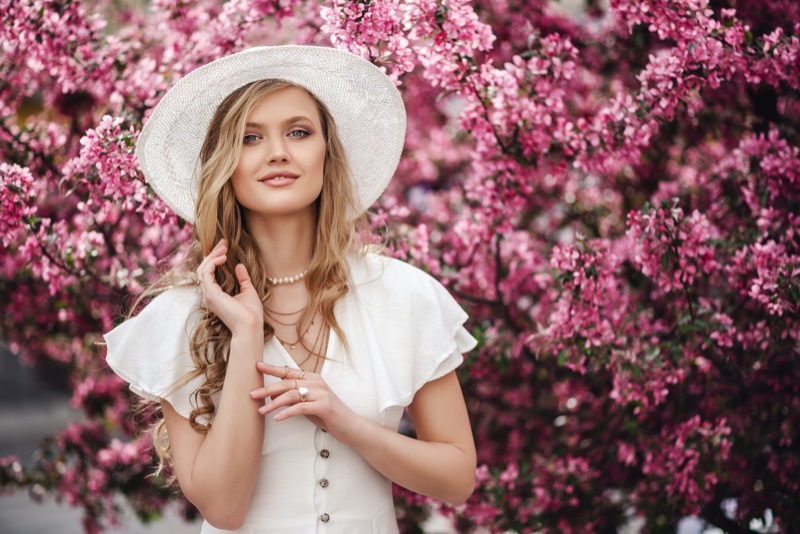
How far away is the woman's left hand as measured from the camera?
1752 mm

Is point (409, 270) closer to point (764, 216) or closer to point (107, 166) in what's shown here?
point (107, 166)

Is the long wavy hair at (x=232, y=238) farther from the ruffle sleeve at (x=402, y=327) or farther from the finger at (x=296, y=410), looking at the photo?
the finger at (x=296, y=410)

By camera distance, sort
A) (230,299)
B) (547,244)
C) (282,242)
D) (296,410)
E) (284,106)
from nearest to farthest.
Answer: (296,410) → (230,299) → (284,106) → (282,242) → (547,244)

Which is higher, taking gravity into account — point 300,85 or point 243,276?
point 300,85

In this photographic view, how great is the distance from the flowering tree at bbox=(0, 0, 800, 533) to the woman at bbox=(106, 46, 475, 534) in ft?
1.24

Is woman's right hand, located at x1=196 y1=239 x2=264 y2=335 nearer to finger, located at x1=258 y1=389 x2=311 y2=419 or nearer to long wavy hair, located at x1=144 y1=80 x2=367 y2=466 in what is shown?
long wavy hair, located at x1=144 y1=80 x2=367 y2=466

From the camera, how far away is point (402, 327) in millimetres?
2023

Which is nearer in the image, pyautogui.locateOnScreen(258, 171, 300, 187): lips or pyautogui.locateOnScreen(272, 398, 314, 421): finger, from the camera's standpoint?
pyautogui.locateOnScreen(272, 398, 314, 421): finger

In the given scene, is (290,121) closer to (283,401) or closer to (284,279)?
(284,279)

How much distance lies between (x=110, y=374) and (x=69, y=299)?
0.78 m

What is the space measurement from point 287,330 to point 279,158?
45 centimetres

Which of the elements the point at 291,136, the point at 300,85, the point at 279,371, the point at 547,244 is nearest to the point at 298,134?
the point at 291,136

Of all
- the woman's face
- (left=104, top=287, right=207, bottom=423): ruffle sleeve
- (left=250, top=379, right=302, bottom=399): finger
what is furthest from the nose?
(left=250, top=379, right=302, bottom=399): finger

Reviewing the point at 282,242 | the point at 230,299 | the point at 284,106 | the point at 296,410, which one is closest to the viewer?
the point at 296,410
